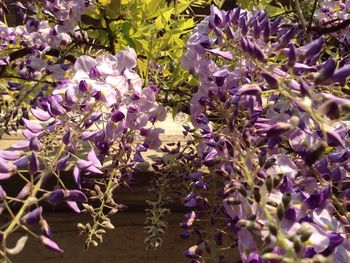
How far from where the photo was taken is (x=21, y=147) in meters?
0.83

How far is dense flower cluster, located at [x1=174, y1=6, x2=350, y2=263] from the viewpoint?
590 mm

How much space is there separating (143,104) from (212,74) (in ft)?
0.47

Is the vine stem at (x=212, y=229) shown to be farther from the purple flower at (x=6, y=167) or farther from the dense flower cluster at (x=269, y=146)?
the purple flower at (x=6, y=167)

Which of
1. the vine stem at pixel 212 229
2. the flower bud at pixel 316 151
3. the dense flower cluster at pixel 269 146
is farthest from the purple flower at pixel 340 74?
the vine stem at pixel 212 229

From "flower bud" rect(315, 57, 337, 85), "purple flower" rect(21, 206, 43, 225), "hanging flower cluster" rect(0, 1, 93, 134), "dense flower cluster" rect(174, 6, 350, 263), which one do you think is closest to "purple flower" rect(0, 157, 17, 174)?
"purple flower" rect(21, 206, 43, 225)

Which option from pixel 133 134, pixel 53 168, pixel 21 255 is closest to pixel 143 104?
pixel 133 134

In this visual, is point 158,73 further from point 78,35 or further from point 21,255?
point 21,255

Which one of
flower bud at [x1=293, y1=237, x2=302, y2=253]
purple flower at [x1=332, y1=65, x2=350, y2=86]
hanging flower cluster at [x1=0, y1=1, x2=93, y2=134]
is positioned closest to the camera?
flower bud at [x1=293, y1=237, x2=302, y2=253]

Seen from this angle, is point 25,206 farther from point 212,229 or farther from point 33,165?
point 212,229

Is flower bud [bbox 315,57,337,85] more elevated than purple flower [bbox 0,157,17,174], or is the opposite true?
flower bud [bbox 315,57,337,85]

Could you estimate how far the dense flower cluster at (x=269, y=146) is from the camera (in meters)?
0.59

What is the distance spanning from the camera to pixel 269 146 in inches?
27.0

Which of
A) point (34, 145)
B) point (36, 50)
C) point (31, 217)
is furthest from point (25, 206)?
point (36, 50)

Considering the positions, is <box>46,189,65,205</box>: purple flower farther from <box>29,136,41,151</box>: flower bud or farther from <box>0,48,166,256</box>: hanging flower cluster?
<box>29,136,41,151</box>: flower bud
